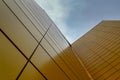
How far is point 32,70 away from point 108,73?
4262 millimetres

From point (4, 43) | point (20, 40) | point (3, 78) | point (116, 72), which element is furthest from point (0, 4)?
point (116, 72)

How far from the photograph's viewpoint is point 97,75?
6.21m

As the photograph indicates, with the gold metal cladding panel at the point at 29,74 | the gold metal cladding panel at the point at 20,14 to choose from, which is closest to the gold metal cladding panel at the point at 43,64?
the gold metal cladding panel at the point at 29,74

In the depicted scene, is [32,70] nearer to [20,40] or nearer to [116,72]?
[20,40]

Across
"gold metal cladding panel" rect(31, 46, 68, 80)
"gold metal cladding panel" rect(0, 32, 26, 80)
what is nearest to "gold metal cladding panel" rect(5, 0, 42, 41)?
"gold metal cladding panel" rect(31, 46, 68, 80)

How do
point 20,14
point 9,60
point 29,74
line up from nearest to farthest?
point 9,60
point 29,74
point 20,14

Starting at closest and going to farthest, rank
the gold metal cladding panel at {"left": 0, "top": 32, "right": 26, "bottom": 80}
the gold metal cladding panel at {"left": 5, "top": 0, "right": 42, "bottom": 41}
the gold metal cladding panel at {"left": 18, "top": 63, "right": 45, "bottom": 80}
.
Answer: the gold metal cladding panel at {"left": 0, "top": 32, "right": 26, "bottom": 80}, the gold metal cladding panel at {"left": 18, "top": 63, "right": 45, "bottom": 80}, the gold metal cladding panel at {"left": 5, "top": 0, "right": 42, "bottom": 41}

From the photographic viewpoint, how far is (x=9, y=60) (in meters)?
1.65

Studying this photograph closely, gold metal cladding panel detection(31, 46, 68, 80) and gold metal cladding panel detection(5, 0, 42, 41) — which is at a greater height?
gold metal cladding panel detection(5, 0, 42, 41)

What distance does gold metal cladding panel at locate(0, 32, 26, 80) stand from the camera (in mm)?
1484

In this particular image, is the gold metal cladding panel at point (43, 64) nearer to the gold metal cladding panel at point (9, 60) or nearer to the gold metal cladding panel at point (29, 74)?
the gold metal cladding panel at point (29, 74)

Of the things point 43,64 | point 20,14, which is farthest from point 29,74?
point 20,14

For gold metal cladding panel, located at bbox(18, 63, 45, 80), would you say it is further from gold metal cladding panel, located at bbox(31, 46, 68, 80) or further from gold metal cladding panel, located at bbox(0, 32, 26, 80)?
gold metal cladding panel, located at bbox(31, 46, 68, 80)

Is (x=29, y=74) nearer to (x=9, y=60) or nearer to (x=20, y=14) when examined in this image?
(x=9, y=60)
